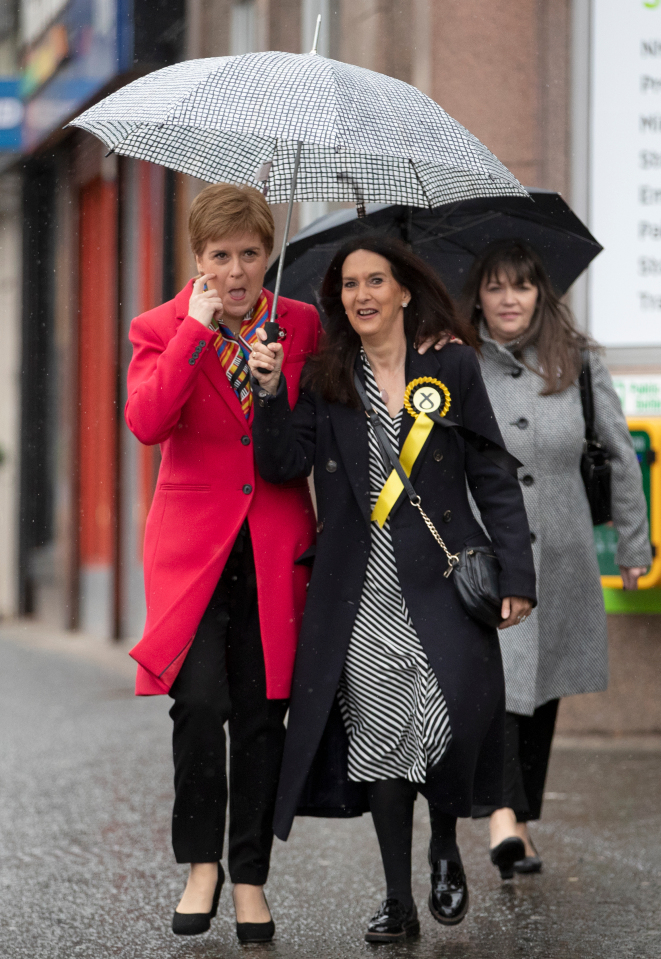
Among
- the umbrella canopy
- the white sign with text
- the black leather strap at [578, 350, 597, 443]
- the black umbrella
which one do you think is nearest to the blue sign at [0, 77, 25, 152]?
the white sign with text

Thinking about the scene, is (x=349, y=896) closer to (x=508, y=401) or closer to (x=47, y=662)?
(x=508, y=401)

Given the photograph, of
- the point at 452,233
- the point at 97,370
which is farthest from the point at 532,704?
the point at 97,370

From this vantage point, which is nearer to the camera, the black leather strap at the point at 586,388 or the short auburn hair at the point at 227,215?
the short auburn hair at the point at 227,215

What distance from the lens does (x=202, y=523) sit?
151 inches

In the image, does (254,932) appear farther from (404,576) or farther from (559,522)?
(559,522)

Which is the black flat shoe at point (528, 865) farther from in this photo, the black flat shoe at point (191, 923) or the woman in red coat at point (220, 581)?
the black flat shoe at point (191, 923)

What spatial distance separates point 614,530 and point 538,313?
6.14ft

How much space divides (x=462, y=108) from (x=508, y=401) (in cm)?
239

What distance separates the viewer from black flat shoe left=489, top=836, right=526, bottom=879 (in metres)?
4.43

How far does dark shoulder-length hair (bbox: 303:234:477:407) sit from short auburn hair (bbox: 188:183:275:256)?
24 centimetres

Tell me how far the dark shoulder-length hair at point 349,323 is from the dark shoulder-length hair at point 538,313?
2.15 feet

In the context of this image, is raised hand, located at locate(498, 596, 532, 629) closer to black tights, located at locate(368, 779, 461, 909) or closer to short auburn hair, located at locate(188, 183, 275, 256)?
black tights, located at locate(368, 779, 461, 909)

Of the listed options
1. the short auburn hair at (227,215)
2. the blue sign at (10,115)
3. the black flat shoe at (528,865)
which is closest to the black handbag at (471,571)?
the short auburn hair at (227,215)

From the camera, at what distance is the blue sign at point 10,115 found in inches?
482
